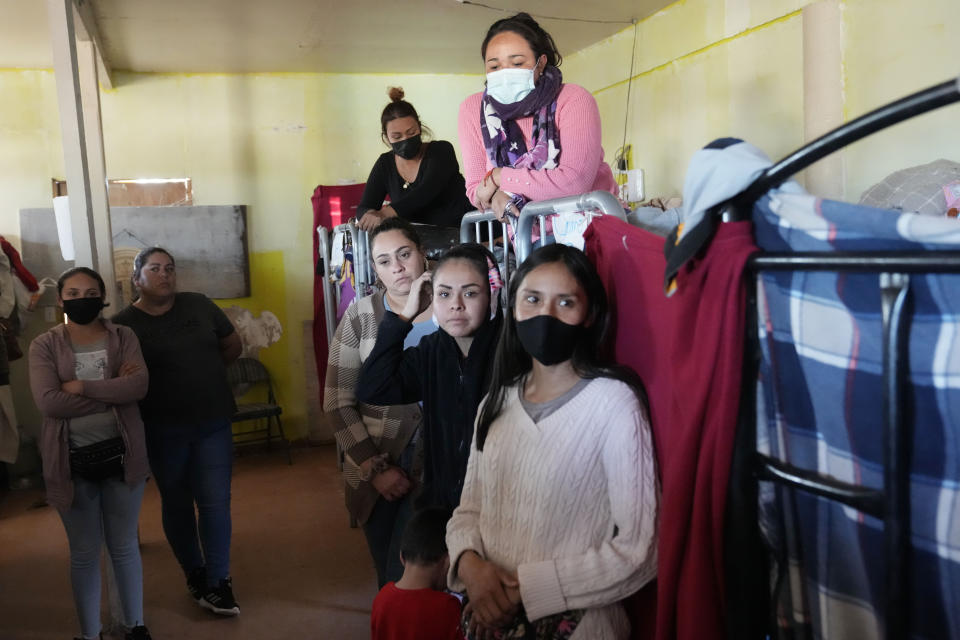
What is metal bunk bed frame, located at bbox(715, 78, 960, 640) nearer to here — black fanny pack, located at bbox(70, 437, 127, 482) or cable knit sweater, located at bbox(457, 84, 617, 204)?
cable knit sweater, located at bbox(457, 84, 617, 204)

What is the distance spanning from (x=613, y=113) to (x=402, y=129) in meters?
2.90

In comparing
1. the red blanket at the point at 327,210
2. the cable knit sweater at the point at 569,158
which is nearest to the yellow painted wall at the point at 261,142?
the red blanket at the point at 327,210

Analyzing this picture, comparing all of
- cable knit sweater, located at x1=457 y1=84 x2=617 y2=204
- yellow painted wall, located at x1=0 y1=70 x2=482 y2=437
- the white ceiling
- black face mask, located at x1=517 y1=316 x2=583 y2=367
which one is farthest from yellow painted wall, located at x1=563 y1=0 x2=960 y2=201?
black face mask, located at x1=517 y1=316 x2=583 y2=367

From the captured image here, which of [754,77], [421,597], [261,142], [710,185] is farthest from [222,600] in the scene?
[261,142]

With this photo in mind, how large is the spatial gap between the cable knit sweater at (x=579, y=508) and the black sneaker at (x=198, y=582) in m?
2.49

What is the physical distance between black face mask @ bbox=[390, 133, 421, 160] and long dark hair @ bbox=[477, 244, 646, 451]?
2044 millimetres

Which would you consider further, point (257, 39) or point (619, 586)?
point (257, 39)

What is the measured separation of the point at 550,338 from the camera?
1.49 m

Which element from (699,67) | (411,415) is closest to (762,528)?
(411,415)

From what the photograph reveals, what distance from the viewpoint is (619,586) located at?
139 cm

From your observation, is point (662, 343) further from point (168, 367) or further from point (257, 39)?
point (257, 39)

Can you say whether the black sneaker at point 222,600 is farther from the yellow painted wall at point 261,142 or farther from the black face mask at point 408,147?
the yellow painted wall at point 261,142

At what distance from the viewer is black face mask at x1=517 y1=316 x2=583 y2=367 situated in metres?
1.49

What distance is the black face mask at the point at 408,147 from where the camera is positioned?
3519mm
